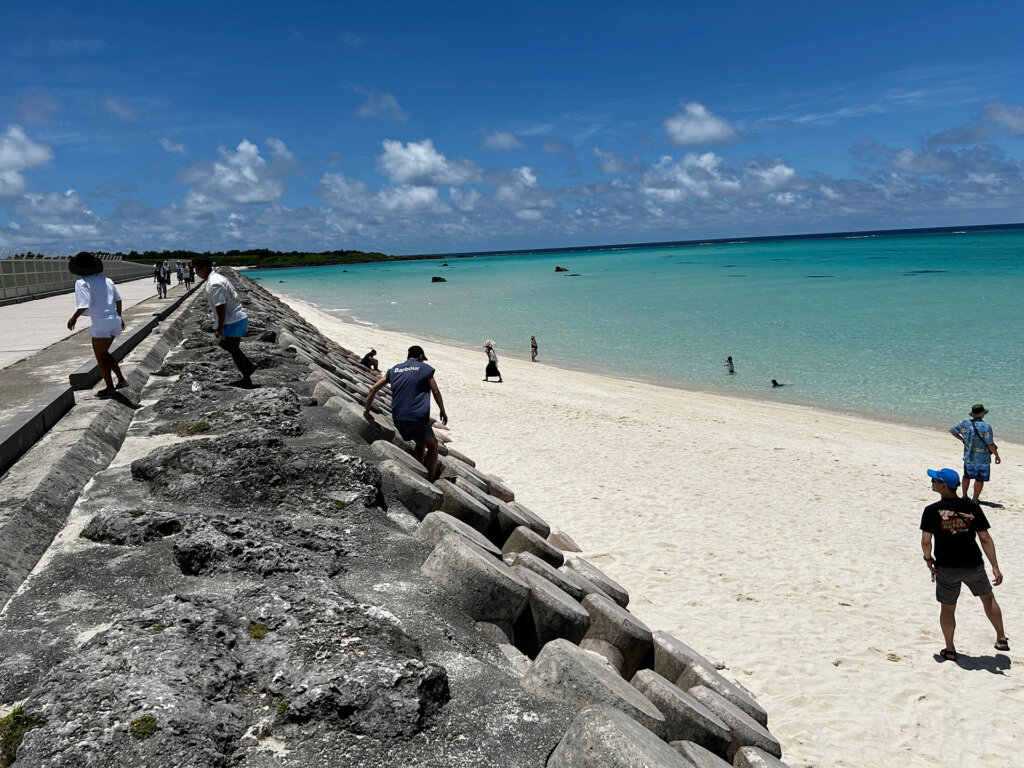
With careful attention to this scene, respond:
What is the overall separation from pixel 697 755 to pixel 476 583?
4.69ft

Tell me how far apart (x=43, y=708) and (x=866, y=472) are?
12986 mm

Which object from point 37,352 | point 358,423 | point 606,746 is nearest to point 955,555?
point 606,746

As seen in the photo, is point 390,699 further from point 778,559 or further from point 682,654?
point 778,559

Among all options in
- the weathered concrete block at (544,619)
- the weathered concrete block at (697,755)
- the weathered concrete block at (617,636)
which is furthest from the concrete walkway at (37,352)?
the weathered concrete block at (697,755)

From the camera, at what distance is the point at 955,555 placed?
21.5 feet

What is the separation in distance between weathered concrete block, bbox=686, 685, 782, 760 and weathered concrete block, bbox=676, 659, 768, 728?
0.12 meters

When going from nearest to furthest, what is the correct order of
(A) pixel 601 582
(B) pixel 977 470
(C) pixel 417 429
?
1. (A) pixel 601 582
2. (C) pixel 417 429
3. (B) pixel 977 470

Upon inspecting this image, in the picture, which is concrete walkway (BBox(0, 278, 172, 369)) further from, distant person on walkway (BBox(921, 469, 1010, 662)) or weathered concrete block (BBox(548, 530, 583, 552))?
distant person on walkway (BBox(921, 469, 1010, 662))

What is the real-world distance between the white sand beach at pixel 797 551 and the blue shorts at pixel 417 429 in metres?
2.88

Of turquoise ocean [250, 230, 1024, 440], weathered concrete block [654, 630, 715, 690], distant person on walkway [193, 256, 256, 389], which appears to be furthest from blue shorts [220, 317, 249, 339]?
turquoise ocean [250, 230, 1024, 440]

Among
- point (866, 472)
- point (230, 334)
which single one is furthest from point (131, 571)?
point (866, 472)

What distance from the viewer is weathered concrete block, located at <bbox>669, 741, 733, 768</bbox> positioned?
3.44 meters

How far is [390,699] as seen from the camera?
2.89 metres

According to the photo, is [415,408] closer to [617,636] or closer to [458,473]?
[458,473]
